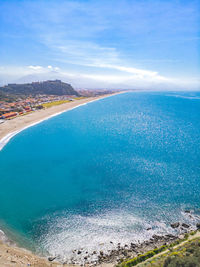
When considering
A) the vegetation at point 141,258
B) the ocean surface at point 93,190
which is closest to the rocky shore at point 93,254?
the ocean surface at point 93,190

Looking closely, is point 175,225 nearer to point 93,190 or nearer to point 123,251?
point 123,251

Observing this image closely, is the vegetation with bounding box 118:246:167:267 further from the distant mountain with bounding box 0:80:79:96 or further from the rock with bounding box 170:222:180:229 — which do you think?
the distant mountain with bounding box 0:80:79:96

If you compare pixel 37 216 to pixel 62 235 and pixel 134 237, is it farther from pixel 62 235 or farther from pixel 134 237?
pixel 134 237

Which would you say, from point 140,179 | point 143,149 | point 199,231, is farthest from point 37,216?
point 143,149

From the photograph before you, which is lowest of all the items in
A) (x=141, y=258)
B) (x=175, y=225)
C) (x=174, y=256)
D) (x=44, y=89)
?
(x=175, y=225)

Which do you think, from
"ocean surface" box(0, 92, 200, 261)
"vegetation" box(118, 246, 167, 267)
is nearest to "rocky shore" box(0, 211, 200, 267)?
"ocean surface" box(0, 92, 200, 261)

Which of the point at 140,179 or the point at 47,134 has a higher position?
the point at 47,134

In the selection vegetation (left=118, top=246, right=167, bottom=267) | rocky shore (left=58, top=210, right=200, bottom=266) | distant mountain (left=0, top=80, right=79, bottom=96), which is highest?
distant mountain (left=0, top=80, right=79, bottom=96)

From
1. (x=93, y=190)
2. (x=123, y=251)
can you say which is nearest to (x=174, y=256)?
(x=123, y=251)
